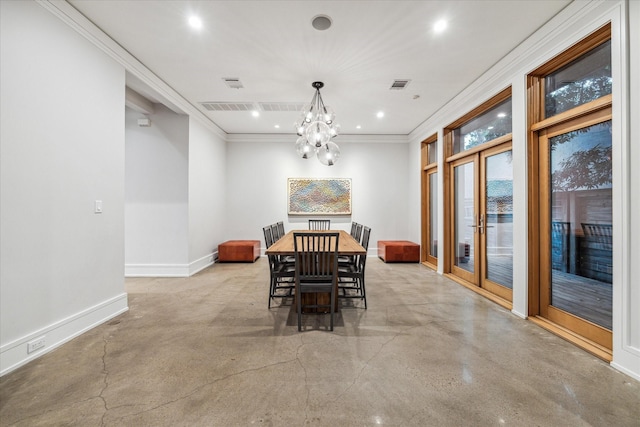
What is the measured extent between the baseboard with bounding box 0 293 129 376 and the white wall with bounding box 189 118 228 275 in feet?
6.17

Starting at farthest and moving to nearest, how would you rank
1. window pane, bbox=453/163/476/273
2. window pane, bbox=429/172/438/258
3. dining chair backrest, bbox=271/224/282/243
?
window pane, bbox=429/172/438/258 < dining chair backrest, bbox=271/224/282/243 < window pane, bbox=453/163/476/273

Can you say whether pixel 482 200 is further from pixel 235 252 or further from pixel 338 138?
pixel 235 252

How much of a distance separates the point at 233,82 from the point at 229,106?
1.01m

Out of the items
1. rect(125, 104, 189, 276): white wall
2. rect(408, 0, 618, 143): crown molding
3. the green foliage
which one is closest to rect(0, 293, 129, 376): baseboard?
rect(125, 104, 189, 276): white wall

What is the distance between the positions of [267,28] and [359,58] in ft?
3.77

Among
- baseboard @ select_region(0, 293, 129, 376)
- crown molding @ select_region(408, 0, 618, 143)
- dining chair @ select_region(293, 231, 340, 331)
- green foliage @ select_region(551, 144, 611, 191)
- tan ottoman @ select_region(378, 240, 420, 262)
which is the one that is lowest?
baseboard @ select_region(0, 293, 129, 376)

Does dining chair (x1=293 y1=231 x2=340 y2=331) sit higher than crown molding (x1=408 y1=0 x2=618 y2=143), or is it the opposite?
crown molding (x1=408 y1=0 x2=618 y2=143)

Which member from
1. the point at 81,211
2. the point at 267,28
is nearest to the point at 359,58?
the point at 267,28

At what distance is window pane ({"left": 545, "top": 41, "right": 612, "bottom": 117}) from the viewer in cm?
227

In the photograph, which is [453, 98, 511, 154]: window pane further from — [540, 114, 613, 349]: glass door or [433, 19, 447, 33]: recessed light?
[433, 19, 447, 33]: recessed light

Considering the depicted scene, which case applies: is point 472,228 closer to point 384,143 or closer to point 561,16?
point 561,16

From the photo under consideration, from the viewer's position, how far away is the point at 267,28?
267 cm

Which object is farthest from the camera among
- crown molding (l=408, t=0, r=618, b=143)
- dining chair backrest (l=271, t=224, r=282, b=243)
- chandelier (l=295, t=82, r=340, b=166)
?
dining chair backrest (l=271, t=224, r=282, b=243)

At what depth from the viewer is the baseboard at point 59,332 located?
197 cm
